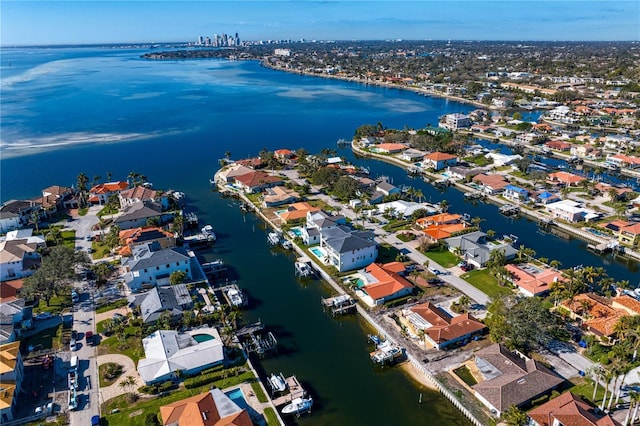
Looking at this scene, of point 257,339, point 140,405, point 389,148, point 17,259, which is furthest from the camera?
point 389,148

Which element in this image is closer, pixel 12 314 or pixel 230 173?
pixel 12 314

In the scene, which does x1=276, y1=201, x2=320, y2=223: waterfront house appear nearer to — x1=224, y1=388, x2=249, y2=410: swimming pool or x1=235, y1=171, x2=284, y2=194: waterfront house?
x1=235, y1=171, x2=284, y2=194: waterfront house

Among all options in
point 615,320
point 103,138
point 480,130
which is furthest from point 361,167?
point 103,138

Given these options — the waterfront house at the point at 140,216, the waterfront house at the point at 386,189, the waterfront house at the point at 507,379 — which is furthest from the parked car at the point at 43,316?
the waterfront house at the point at 386,189

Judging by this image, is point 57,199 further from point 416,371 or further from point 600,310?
point 600,310

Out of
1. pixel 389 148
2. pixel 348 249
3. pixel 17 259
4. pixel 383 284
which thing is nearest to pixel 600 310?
pixel 383 284

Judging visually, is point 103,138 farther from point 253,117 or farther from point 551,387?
point 551,387

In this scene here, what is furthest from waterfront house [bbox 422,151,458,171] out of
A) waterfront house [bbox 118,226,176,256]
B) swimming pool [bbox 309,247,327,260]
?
waterfront house [bbox 118,226,176,256]

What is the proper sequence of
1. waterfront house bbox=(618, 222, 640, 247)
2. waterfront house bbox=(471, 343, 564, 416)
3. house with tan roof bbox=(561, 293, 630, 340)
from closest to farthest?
waterfront house bbox=(471, 343, 564, 416) → house with tan roof bbox=(561, 293, 630, 340) → waterfront house bbox=(618, 222, 640, 247)
